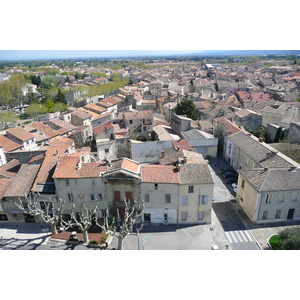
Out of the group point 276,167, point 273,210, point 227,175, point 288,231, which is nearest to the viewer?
point 288,231

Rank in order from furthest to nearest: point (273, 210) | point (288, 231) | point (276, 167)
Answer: point (276, 167), point (273, 210), point (288, 231)

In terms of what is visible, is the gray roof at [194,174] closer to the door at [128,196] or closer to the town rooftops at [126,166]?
the town rooftops at [126,166]

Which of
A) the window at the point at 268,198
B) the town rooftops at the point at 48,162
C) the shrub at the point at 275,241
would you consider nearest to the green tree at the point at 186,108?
the town rooftops at the point at 48,162

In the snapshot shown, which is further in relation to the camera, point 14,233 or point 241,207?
point 241,207

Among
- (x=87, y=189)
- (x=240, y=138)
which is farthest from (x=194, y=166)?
(x=240, y=138)

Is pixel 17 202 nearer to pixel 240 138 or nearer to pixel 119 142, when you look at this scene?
pixel 119 142

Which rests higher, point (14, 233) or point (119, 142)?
point (119, 142)

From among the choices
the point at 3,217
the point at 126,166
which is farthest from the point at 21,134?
the point at 126,166

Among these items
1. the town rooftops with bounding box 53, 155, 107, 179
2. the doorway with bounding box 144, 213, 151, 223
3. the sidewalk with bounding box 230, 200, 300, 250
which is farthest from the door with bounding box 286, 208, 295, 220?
the town rooftops with bounding box 53, 155, 107, 179
